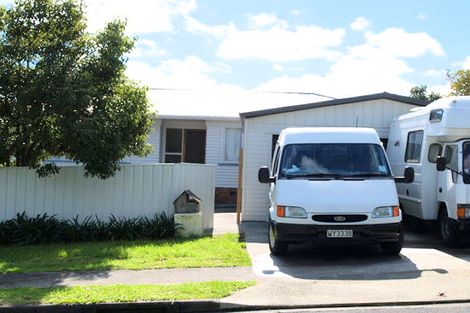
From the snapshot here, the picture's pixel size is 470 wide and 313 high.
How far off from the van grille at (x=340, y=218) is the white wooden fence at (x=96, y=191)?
14.9ft

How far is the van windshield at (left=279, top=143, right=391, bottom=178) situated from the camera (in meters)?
10.3

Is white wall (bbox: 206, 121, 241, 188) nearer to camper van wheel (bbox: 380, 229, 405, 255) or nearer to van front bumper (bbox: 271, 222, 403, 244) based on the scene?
camper van wheel (bbox: 380, 229, 405, 255)

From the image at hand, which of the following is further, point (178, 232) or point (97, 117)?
point (178, 232)

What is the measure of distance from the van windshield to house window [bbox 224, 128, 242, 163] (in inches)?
382

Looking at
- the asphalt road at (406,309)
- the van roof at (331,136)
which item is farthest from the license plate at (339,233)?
the asphalt road at (406,309)

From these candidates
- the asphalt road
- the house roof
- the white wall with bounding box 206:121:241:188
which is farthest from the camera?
the white wall with bounding box 206:121:241:188

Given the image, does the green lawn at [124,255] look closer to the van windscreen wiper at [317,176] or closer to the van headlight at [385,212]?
the van windscreen wiper at [317,176]

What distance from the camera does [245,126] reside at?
15109mm

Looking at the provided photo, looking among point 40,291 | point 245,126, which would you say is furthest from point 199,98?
point 40,291

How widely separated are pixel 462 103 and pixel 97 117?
7.03 metres

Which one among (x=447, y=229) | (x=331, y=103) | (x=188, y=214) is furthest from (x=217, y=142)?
(x=447, y=229)

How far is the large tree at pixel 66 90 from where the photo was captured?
11375mm

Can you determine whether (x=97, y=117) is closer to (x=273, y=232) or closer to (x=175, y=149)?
(x=273, y=232)

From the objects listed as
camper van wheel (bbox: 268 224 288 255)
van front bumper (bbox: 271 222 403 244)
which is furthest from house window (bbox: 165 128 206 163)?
van front bumper (bbox: 271 222 403 244)
